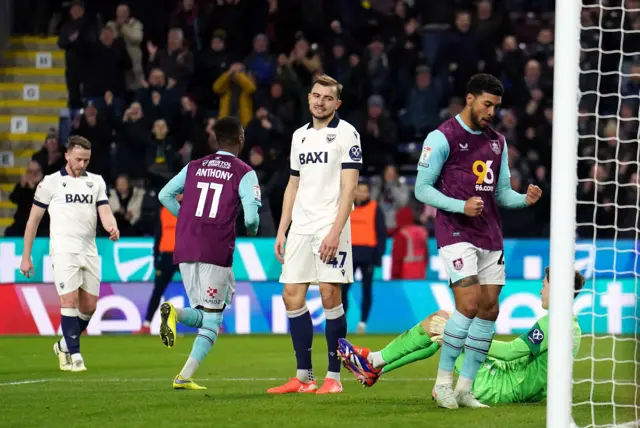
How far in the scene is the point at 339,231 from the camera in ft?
25.8

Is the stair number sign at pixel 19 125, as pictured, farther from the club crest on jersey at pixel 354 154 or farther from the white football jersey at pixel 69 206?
the club crest on jersey at pixel 354 154

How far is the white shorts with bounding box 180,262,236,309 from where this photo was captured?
8406 mm

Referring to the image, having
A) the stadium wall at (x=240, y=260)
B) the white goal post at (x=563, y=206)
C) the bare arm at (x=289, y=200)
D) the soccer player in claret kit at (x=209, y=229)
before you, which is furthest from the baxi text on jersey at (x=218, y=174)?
the stadium wall at (x=240, y=260)

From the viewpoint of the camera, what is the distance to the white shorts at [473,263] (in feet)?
23.3

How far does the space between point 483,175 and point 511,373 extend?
4.31 feet

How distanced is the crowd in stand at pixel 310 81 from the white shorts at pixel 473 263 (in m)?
9.80

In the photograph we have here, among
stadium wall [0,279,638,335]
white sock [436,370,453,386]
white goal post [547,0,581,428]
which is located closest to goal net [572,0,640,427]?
stadium wall [0,279,638,335]

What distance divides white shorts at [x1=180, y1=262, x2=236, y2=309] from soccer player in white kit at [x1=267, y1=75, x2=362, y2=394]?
0.50 meters

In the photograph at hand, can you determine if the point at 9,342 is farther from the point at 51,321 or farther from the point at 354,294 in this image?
the point at 354,294

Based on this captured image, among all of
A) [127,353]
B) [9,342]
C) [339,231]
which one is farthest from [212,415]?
[9,342]

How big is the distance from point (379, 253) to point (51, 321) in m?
4.44

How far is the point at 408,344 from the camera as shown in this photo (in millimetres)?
7590

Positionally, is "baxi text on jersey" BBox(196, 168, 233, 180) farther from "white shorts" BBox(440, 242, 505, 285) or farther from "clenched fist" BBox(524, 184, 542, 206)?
"clenched fist" BBox(524, 184, 542, 206)

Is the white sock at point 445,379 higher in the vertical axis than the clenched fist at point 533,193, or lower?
lower
